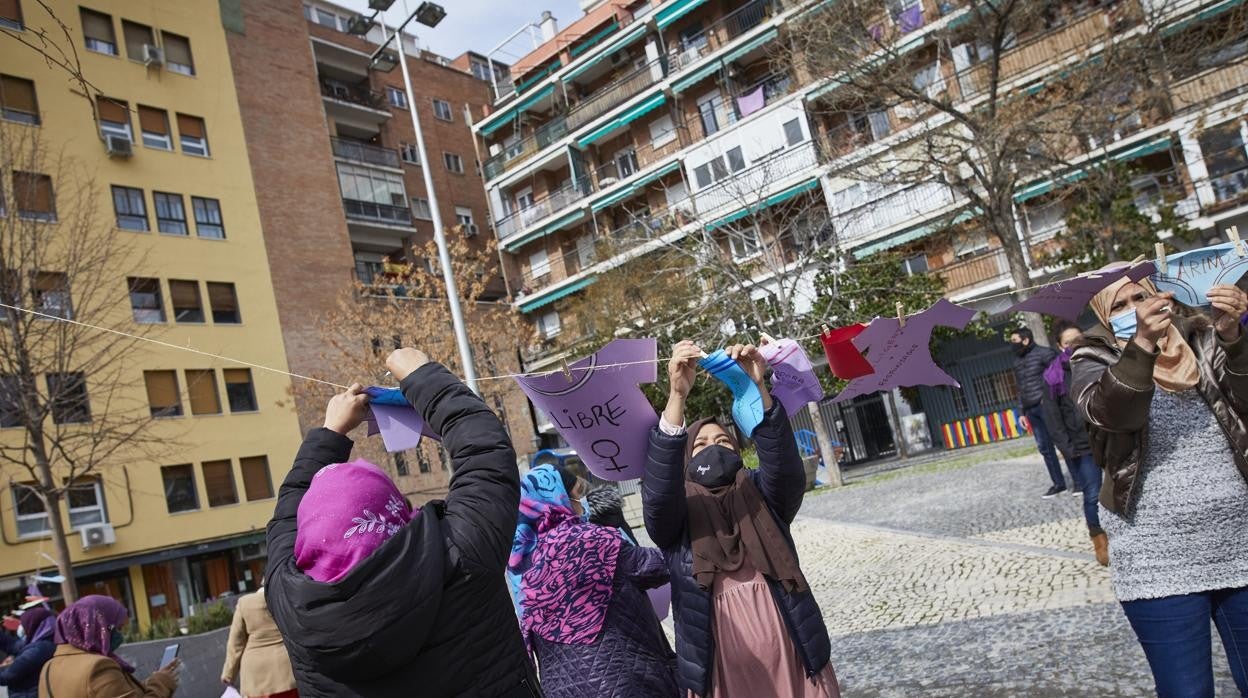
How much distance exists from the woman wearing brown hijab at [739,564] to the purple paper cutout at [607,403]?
25cm

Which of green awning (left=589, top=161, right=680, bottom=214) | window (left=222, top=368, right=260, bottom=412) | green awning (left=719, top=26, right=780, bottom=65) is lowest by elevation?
window (left=222, top=368, right=260, bottom=412)

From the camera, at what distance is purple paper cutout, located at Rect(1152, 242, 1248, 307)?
374 cm

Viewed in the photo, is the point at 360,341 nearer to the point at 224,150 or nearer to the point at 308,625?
the point at 224,150

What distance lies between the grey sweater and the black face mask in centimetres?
139

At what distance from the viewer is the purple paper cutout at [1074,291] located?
3740 mm

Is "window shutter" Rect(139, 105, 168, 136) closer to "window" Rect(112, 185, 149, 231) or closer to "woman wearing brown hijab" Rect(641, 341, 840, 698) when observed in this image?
"window" Rect(112, 185, 149, 231)

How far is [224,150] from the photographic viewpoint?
111 feet

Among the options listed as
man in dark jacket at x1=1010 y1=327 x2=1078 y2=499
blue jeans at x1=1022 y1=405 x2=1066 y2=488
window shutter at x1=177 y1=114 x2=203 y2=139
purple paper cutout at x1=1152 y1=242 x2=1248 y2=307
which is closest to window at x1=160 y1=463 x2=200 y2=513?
window shutter at x1=177 y1=114 x2=203 y2=139

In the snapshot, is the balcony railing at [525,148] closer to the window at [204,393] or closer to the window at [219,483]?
the window at [204,393]

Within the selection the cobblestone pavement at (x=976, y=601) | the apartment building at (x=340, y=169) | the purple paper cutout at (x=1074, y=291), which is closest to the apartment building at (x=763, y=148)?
the apartment building at (x=340, y=169)

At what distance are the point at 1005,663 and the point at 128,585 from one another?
92.9ft

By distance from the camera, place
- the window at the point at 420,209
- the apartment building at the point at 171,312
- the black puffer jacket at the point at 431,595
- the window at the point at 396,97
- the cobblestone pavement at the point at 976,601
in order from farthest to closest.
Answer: the window at the point at 396,97
the window at the point at 420,209
the apartment building at the point at 171,312
the cobblestone pavement at the point at 976,601
the black puffer jacket at the point at 431,595

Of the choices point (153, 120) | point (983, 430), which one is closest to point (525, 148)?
point (153, 120)

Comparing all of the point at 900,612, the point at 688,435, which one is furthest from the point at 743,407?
the point at 900,612
